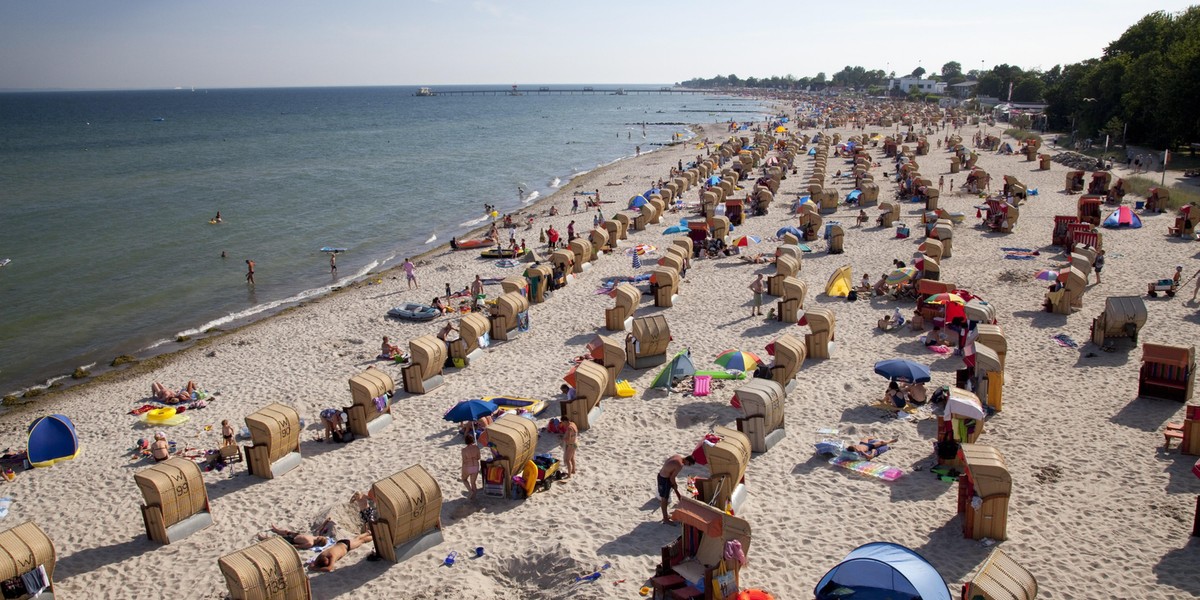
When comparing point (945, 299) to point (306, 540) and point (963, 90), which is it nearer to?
point (306, 540)

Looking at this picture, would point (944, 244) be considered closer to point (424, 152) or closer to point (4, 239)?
point (4, 239)

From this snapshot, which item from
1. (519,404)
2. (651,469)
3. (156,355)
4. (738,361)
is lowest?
(156,355)

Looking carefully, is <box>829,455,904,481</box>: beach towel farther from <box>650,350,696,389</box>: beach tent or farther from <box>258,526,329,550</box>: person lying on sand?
<box>258,526,329,550</box>: person lying on sand

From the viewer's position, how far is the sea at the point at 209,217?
906 inches

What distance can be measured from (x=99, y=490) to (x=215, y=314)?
12.6 meters

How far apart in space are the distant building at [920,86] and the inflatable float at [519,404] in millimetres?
141781

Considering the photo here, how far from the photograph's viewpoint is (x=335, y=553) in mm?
9258

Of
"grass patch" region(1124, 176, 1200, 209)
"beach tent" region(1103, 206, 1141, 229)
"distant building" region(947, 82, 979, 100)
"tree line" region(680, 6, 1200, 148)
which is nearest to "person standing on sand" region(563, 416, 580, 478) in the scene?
"beach tent" region(1103, 206, 1141, 229)

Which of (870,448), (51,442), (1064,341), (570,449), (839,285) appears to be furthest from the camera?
(839,285)

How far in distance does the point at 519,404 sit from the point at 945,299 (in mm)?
9356

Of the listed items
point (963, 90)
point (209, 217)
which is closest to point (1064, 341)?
point (209, 217)

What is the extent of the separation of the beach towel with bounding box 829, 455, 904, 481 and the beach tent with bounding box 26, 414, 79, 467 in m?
12.7

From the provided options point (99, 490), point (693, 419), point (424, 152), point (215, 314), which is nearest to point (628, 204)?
point (215, 314)

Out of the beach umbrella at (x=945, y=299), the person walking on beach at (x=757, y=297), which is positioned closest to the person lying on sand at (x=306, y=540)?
the person walking on beach at (x=757, y=297)
